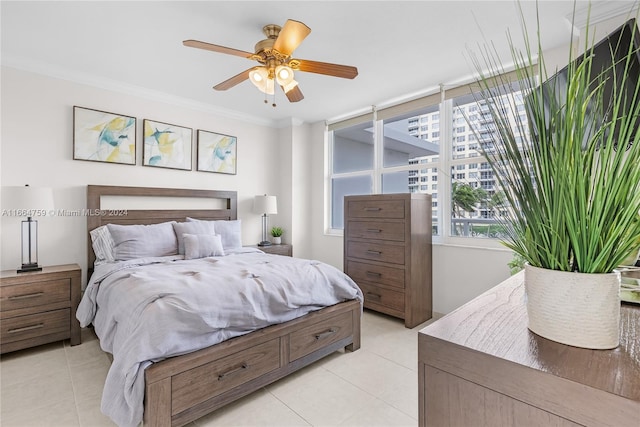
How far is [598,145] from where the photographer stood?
1.88ft

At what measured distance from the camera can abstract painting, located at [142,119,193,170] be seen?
351 cm

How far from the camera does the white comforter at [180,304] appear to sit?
4.89 feet

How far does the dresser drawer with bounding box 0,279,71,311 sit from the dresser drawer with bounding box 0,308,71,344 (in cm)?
10

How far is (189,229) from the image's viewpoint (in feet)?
10.9

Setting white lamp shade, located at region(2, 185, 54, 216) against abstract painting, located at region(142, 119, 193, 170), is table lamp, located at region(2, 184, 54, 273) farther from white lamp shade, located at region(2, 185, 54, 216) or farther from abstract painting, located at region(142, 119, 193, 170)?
abstract painting, located at region(142, 119, 193, 170)

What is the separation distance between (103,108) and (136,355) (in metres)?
2.84

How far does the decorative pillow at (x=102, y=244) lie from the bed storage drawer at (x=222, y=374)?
1.78 metres

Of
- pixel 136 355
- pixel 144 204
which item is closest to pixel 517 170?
pixel 136 355

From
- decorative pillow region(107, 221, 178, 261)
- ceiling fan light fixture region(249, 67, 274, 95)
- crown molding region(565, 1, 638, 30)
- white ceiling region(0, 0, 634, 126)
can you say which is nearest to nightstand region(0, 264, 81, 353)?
decorative pillow region(107, 221, 178, 261)

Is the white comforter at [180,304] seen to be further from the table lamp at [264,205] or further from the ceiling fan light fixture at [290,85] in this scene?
the table lamp at [264,205]

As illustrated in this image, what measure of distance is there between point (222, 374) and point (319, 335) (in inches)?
29.8

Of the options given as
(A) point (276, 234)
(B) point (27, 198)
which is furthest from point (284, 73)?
(A) point (276, 234)

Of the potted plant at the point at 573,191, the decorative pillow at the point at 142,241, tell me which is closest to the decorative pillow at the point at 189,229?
the decorative pillow at the point at 142,241

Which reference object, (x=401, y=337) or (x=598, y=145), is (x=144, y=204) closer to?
(x=401, y=337)
